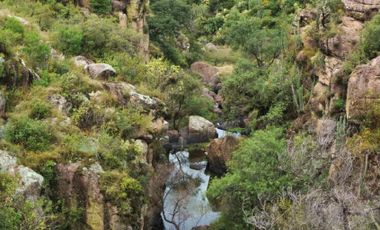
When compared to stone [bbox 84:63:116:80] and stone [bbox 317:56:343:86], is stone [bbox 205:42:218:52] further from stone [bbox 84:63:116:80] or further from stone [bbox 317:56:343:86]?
stone [bbox 84:63:116:80]

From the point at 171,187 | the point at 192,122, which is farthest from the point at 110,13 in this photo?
the point at 171,187

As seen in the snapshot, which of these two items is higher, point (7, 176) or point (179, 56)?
point (7, 176)

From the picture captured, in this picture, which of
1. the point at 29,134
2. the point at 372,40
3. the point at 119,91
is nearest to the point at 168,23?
the point at 119,91

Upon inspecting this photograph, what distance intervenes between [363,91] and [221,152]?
15935 mm

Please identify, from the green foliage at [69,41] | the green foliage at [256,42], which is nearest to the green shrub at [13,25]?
the green foliage at [69,41]

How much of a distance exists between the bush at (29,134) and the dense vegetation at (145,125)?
0.04 metres

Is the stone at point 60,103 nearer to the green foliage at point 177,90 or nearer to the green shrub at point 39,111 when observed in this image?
the green shrub at point 39,111

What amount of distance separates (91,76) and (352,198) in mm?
15578

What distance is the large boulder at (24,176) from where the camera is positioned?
1877 cm

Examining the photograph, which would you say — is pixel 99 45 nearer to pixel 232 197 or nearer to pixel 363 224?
pixel 232 197

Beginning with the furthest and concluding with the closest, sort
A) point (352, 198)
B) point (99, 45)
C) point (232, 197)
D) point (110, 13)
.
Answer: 1. point (110, 13)
2. point (99, 45)
3. point (232, 197)
4. point (352, 198)

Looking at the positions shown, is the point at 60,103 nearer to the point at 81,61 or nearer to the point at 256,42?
the point at 81,61

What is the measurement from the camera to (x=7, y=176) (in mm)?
18906

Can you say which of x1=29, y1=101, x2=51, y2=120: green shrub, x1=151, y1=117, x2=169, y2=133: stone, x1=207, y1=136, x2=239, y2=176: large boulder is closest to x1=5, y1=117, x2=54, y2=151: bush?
x1=29, y1=101, x2=51, y2=120: green shrub
